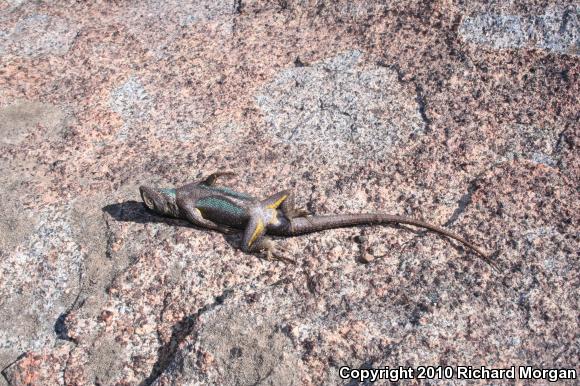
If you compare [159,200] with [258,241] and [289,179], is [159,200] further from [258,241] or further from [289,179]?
[289,179]

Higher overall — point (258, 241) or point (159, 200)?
point (159, 200)

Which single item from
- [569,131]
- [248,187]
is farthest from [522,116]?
[248,187]

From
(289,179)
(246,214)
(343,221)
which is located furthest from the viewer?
(289,179)

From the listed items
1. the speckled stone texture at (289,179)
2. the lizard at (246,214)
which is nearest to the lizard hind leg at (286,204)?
the lizard at (246,214)

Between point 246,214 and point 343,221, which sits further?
point 246,214

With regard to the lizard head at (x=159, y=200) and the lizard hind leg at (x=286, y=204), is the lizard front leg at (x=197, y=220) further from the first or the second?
the lizard hind leg at (x=286, y=204)

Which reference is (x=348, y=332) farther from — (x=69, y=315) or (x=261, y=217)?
(x=69, y=315)

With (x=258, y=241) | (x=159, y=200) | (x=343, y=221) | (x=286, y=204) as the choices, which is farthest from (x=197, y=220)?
(x=343, y=221)
